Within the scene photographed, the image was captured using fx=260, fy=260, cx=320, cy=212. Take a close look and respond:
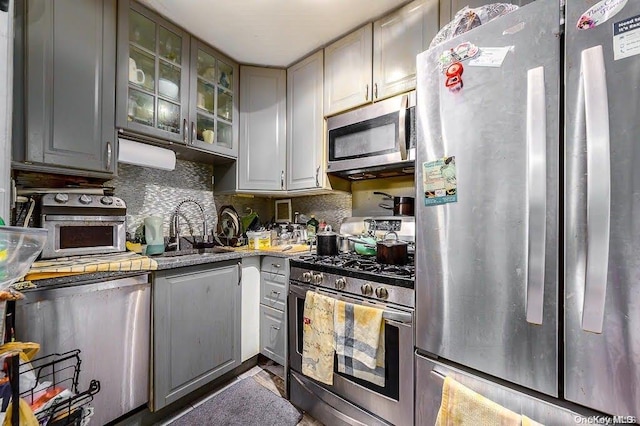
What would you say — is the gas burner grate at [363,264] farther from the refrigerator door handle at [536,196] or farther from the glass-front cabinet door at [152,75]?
the glass-front cabinet door at [152,75]

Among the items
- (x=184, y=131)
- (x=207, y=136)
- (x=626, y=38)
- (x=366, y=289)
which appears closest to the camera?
(x=626, y=38)

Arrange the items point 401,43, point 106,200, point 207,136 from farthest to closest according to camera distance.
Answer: point 207,136, point 401,43, point 106,200

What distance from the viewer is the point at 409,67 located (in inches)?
A: 63.8

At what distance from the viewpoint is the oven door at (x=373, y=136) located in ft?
5.20

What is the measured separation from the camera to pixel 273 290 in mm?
1960

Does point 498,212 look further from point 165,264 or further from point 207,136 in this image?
point 207,136

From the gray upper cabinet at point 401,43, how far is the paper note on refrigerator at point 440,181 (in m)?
0.78

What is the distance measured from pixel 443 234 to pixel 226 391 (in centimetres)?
177

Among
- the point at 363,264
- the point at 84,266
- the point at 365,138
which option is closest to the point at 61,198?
the point at 84,266

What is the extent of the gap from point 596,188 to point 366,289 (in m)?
0.91

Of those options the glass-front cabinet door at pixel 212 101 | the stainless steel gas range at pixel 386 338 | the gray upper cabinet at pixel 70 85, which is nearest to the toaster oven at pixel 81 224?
the gray upper cabinet at pixel 70 85

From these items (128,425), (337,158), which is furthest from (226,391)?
(337,158)

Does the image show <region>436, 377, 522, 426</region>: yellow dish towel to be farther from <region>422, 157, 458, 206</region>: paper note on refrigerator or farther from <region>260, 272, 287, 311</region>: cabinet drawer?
<region>260, 272, 287, 311</region>: cabinet drawer

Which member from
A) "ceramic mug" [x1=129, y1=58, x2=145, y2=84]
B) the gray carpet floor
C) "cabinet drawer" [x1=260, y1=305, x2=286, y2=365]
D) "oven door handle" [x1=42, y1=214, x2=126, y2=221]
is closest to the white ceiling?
"ceramic mug" [x1=129, y1=58, x2=145, y2=84]
